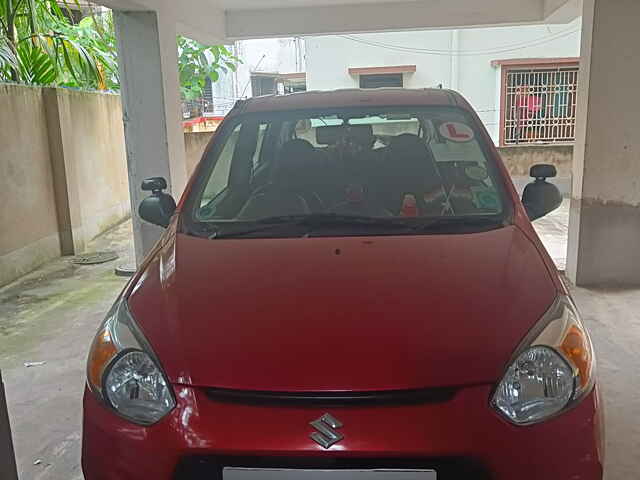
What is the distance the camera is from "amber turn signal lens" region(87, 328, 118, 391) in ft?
5.65

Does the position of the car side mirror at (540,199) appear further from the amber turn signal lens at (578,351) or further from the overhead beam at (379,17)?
the overhead beam at (379,17)

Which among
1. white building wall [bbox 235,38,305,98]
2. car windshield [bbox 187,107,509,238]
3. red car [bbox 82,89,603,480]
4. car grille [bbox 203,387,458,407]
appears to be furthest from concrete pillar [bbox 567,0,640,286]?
white building wall [bbox 235,38,305,98]

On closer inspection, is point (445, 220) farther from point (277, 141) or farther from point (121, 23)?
point (121, 23)

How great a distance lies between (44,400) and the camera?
324 cm

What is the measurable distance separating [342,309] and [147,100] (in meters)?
3.81

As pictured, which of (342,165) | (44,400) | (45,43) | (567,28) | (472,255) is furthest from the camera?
(567,28)

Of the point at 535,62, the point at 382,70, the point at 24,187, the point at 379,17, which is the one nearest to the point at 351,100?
the point at 24,187

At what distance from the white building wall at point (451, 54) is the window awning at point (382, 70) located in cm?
9

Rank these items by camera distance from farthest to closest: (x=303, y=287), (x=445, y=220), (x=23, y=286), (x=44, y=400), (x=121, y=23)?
(x=23, y=286)
(x=121, y=23)
(x=44, y=400)
(x=445, y=220)
(x=303, y=287)

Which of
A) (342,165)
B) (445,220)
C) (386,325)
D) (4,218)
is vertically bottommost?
(4,218)

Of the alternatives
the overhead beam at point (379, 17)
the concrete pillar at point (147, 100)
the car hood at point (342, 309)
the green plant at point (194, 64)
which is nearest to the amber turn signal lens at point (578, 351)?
the car hood at point (342, 309)

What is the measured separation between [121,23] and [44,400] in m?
3.07

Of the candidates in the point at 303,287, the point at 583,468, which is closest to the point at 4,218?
the point at 303,287

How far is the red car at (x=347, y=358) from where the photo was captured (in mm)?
1482
